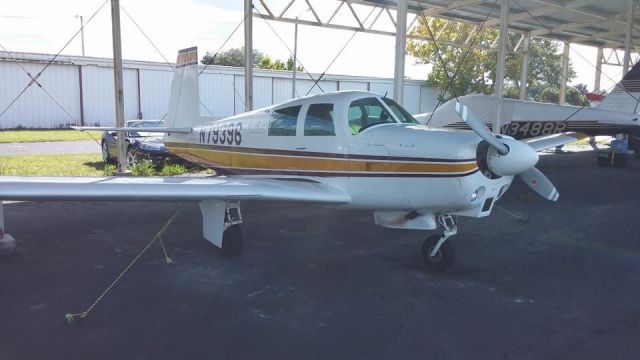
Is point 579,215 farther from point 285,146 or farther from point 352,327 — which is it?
point 352,327

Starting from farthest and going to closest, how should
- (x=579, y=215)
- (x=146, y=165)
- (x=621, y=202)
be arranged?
(x=146, y=165) → (x=621, y=202) → (x=579, y=215)

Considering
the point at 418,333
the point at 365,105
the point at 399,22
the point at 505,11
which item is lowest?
the point at 418,333

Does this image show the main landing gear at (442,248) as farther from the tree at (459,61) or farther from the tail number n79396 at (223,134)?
the tree at (459,61)

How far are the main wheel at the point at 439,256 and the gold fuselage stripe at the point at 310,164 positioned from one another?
3.48ft

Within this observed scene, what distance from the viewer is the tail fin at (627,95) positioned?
49.8ft

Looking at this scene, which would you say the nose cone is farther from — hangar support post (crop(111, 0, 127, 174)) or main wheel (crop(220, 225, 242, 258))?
hangar support post (crop(111, 0, 127, 174))

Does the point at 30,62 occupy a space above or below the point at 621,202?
above

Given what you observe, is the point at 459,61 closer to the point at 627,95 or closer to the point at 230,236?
the point at 627,95

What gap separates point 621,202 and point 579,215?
A: 2.24m

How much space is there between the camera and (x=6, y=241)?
20.4 feet

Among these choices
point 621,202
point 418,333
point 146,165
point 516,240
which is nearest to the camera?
point 418,333

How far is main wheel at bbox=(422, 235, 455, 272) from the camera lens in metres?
5.74

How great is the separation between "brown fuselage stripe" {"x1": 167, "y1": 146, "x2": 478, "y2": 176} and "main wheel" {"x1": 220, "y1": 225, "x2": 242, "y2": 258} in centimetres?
113

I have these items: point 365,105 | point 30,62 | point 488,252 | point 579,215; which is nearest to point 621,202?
point 579,215
